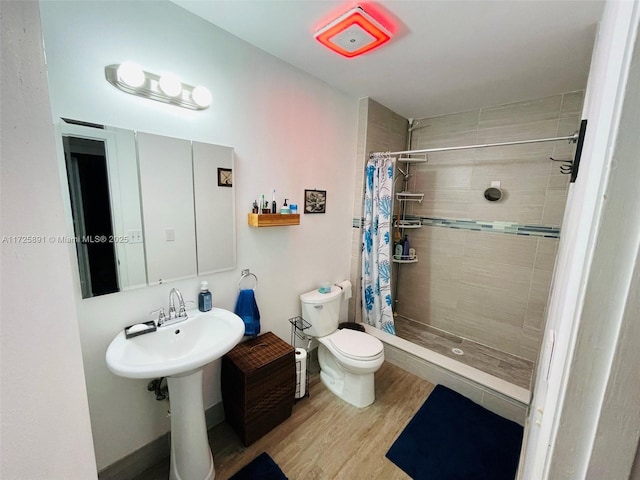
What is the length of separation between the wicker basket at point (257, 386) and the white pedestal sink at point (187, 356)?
24 centimetres

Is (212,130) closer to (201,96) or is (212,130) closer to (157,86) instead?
(201,96)

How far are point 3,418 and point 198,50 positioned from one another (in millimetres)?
1648

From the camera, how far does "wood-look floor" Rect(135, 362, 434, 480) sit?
142cm

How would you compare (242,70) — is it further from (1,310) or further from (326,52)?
(1,310)

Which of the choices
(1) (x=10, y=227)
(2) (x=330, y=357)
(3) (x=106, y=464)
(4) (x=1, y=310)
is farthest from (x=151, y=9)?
(2) (x=330, y=357)

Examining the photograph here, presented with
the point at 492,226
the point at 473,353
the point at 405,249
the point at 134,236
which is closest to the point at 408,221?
the point at 405,249

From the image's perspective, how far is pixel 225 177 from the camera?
155 centimetres

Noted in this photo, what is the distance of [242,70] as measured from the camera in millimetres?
1566

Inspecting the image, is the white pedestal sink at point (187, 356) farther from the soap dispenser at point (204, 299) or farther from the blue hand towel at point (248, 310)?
the blue hand towel at point (248, 310)

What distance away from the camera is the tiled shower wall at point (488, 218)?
216 cm

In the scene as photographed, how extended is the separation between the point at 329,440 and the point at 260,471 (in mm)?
442

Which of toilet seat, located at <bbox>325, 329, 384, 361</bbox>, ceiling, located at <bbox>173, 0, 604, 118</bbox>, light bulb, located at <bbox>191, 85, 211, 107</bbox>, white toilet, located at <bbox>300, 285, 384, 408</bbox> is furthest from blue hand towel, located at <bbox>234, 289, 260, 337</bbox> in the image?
ceiling, located at <bbox>173, 0, 604, 118</bbox>

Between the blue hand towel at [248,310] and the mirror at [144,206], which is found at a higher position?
the mirror at [144,206]

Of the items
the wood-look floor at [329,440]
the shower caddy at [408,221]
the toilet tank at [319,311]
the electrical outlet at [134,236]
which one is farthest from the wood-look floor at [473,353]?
the electrical outlet at [134,236]
